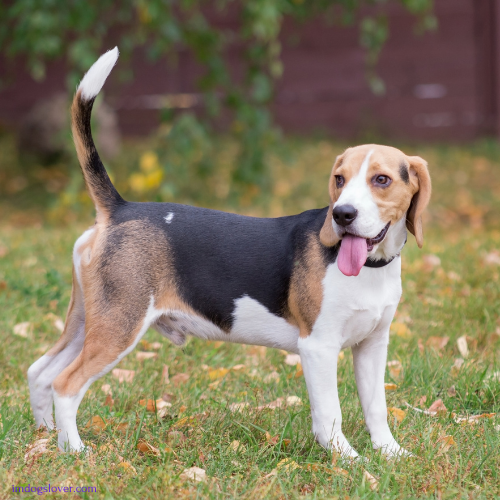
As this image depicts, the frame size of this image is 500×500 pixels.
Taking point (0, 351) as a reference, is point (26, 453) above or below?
above

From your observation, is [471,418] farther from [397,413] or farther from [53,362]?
[53,362]

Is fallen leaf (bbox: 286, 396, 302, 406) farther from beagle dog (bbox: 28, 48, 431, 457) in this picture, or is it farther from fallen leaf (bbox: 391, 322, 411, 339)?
fallen leaf (bbox: 391, 322, 411, 339)

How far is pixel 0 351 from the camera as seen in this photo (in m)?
4.02

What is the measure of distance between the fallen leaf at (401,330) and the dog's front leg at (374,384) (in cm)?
125

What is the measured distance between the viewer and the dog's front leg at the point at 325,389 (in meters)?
2.92

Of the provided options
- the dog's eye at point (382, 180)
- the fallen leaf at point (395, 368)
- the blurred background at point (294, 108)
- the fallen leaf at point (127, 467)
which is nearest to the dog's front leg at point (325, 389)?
the dog's eye at point (382, 180)

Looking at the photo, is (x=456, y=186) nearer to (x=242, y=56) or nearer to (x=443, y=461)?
(x=242, y=56)

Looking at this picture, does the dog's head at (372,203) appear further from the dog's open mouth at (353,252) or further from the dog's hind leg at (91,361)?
the dog's hind leg at (91,361)

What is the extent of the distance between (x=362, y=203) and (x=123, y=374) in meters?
1.85

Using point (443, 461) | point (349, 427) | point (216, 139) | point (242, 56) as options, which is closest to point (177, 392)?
point (349, 427)

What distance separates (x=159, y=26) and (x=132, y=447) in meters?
5.35

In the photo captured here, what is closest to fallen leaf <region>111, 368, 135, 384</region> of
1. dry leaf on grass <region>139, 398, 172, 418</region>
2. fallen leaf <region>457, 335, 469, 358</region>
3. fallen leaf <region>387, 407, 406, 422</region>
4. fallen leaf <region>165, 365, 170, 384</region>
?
fallen leaf <region>165, 365, 170, 384</region>

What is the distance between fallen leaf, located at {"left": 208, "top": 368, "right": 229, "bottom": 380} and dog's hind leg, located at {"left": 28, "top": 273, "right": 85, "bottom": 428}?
33.6 inches

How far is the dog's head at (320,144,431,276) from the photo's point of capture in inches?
108
